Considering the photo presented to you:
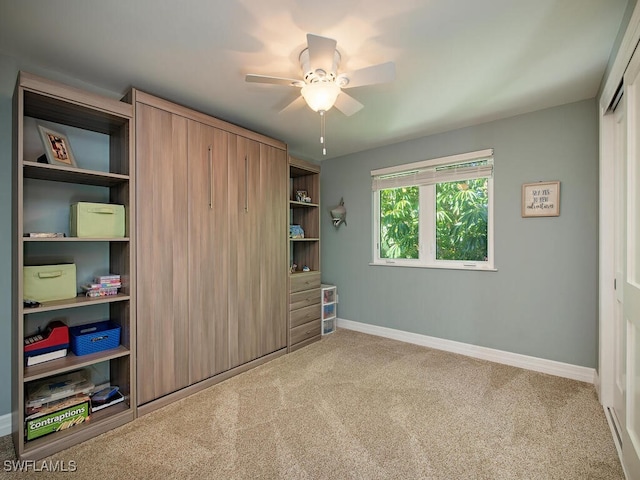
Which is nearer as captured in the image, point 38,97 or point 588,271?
point 38,97

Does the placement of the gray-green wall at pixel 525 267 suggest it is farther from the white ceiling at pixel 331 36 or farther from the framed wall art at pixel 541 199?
the white ceiling at pixel 331 36

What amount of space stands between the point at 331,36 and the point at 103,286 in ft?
7.29

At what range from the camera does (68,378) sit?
2.16 meters

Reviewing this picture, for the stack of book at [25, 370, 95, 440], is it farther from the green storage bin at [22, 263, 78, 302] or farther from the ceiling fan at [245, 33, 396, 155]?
the ceiling fan at [245, 33, 396, 155]

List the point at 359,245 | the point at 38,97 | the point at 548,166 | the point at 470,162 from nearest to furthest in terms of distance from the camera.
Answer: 1. the point at 38,97
2. the point at 548,166
3. the point at 470,162
4. the point at 359,245

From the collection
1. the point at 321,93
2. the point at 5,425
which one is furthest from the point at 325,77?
the point at 5,425

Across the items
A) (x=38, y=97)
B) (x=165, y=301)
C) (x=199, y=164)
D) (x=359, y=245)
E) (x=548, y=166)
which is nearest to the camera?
(x=38, y=97)

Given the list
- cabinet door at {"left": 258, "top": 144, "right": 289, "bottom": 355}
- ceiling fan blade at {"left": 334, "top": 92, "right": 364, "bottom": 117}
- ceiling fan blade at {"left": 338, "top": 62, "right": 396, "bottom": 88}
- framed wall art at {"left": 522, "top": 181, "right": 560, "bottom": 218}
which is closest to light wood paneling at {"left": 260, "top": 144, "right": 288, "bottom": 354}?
cabinet door at {"left": 258, "top": 144, "right": 289, "bottom": 355}

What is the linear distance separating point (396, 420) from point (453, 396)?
2.03 feet

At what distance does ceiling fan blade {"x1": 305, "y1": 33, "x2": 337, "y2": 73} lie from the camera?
1.48m

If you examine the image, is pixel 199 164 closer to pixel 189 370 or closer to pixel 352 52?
pixel 352 52

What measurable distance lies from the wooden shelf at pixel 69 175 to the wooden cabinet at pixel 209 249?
8.2 inches

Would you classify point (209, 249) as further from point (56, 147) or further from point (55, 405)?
point (55, 405)

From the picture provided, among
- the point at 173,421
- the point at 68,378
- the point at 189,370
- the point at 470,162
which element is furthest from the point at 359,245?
the point at 68,378
